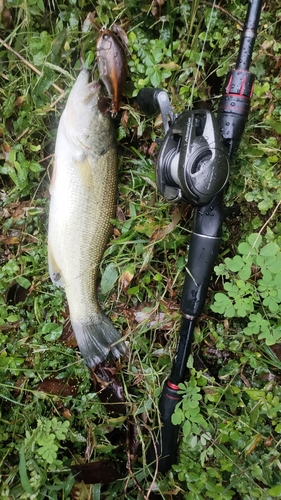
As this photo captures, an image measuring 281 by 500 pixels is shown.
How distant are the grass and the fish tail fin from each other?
87 mm

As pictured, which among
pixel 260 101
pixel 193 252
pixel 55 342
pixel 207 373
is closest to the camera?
pixel 193 252

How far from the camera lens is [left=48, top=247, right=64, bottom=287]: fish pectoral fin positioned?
2027 mm

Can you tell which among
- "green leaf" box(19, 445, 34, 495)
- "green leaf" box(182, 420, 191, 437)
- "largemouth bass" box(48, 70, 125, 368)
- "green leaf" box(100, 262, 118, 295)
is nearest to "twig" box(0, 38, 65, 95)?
"largemouth bass" box(48, 70, 125, 368)

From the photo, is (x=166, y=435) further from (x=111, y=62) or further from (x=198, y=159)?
(x=111, y=62)

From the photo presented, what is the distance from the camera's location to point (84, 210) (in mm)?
1939

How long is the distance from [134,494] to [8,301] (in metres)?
1.24

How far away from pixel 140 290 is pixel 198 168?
34.4 inches

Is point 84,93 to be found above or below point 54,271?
above

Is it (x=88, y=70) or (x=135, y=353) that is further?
(x=135, y=353)

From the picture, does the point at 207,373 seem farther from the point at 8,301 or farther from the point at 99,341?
the point at 8,301

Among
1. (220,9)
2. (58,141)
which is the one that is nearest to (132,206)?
(58,141)

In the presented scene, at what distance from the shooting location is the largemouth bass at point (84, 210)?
1.82 meters

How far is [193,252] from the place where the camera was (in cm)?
165

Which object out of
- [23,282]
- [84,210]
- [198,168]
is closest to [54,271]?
[23,282]
